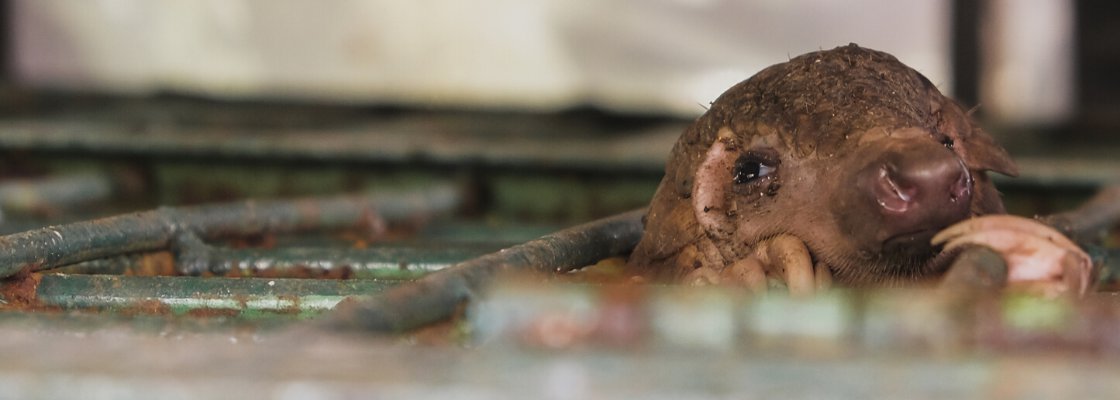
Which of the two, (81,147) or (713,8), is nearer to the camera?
(81,147)

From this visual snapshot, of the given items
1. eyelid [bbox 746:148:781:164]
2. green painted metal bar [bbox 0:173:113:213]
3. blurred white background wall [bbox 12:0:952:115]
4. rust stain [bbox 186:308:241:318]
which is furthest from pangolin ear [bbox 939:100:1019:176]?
blurred white background wall [bbox 12:0:952:115]

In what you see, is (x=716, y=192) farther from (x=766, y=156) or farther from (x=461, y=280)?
(x=461, y=280)

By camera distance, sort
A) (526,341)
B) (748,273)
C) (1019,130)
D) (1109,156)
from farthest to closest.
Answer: (1019,130)
(1109,156)
(748,273)
(526,341)

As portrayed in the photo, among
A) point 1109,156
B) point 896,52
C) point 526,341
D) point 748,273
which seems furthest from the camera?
point 896,52

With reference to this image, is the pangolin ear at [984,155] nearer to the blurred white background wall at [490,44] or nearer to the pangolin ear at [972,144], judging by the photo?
the pangolin ear at [972,144]

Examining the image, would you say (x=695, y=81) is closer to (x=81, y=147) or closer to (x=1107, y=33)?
(x=1107, y=33)

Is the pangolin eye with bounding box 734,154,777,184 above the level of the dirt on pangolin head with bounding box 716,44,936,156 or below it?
below

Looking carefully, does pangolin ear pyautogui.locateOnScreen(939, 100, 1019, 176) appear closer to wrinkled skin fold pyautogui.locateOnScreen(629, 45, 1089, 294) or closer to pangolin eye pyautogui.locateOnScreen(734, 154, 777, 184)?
wrinkled skin fold pyautogui.locateOnScreen(629, 45, 1089, 294)

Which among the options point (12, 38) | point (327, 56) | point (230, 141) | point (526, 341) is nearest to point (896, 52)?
point (327, 56)
